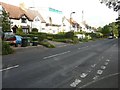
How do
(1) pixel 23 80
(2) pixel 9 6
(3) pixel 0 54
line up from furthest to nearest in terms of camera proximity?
1. (2) pixel 9 6
2. (3) pixel 0 54
3. (1) pixel 23 80

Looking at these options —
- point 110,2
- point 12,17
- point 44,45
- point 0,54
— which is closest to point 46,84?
point 110,2

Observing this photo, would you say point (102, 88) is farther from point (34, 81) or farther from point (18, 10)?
point (18, 10)

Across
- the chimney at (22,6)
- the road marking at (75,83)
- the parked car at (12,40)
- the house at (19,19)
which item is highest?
the chimney at (22,6)

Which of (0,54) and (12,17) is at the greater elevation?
(12,17)

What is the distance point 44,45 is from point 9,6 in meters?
37.3

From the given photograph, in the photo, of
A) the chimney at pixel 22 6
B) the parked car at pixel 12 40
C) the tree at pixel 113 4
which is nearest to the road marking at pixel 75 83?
the tree at pixel 113 4

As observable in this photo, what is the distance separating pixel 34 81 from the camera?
39.2 feet

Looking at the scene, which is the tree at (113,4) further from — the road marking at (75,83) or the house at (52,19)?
the house at (52,19)

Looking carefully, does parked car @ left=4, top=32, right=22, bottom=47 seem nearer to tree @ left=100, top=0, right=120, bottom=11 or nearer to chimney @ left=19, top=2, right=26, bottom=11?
tree @ left=100, top=0, right=120, bottom=11

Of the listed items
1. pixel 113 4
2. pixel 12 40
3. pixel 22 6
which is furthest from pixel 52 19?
pixel 113 4

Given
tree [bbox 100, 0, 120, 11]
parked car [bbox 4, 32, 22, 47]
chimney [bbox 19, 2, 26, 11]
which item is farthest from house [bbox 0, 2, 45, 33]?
tree [bbox 100, 0, 120, 11]

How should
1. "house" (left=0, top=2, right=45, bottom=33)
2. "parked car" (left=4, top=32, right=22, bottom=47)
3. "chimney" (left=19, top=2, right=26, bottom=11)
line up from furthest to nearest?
1. "chimney" (left=19, top=2, right=26, bottom=11)
2. "house" (left=0, top=2, right=45, bottom=33)
3. "parked car" (left=4, top=32, right=22, bottom=47)

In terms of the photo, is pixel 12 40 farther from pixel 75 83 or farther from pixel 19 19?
pixel 19 19

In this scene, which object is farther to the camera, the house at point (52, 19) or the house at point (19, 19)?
the house at point (52, 19)
